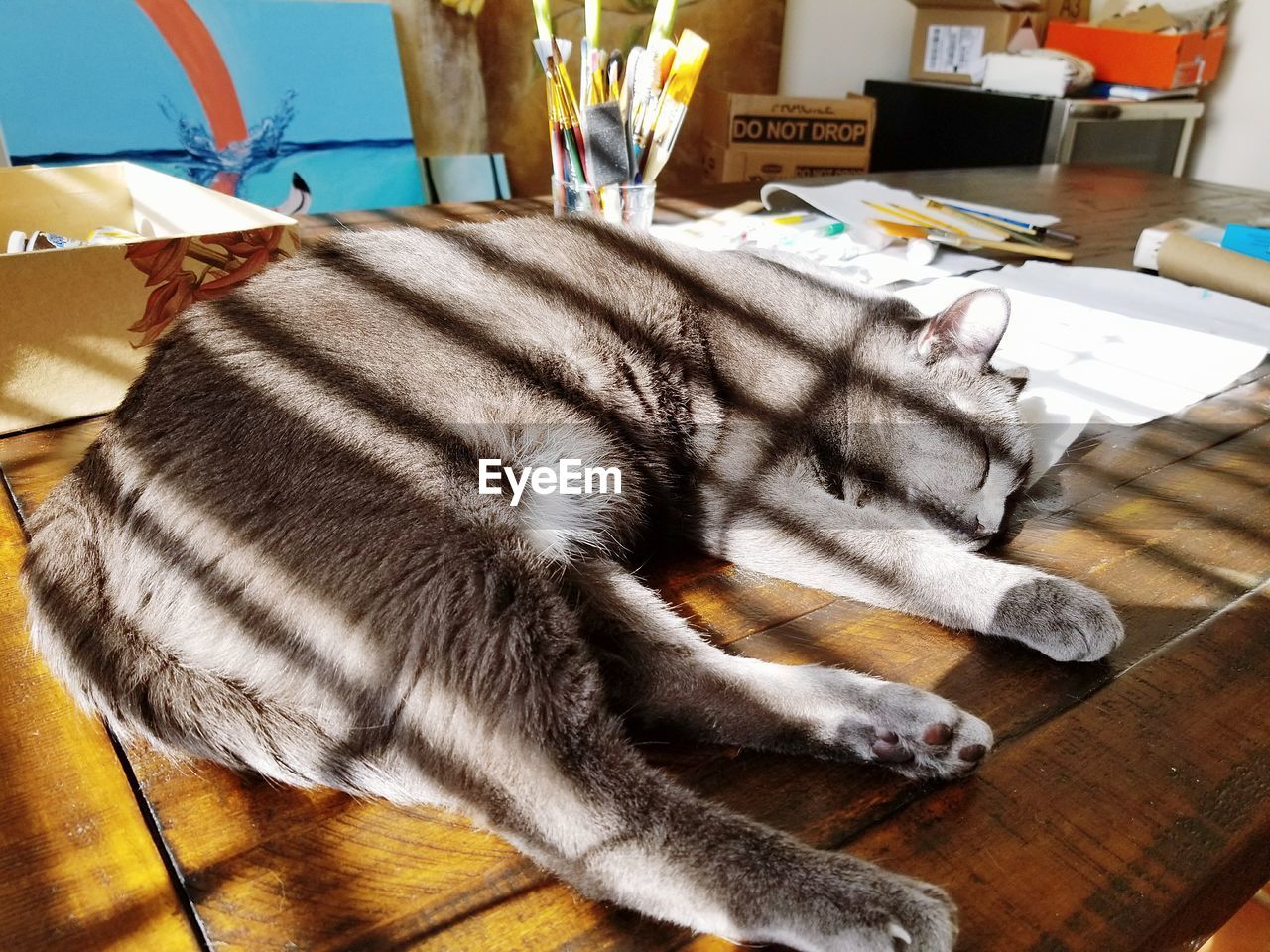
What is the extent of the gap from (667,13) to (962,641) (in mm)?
1000

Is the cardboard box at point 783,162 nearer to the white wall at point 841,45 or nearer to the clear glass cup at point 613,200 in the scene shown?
the white wall at point 841,45

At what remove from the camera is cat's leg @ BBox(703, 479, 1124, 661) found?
735 mm

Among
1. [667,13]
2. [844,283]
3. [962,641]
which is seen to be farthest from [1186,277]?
[962,641]

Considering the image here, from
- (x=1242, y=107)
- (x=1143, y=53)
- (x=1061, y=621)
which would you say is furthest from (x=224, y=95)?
(x=1242, y=107)

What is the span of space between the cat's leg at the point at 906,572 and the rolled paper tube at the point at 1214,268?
37.7 inches

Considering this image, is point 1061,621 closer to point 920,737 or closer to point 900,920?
point 920,737

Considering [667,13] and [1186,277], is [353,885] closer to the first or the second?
[667,13]

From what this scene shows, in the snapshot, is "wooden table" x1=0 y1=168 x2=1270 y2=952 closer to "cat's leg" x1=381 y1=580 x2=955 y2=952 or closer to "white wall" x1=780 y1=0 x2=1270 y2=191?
"cat's leg" x1=381 y1=580 x2=955 y2=952

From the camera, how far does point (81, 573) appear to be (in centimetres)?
69

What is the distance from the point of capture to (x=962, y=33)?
3393 millimetres

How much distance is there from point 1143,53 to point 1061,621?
3394mm

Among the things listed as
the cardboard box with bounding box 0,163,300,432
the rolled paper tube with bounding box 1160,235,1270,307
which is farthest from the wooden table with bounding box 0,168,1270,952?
the rolled paper tube with bounding box 1160,235,1270,307

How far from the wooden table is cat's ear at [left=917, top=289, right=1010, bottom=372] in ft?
1.00

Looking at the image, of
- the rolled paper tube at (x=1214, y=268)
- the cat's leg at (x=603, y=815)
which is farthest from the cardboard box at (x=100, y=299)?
the rolled paper tube at (x=1214, y=268)
